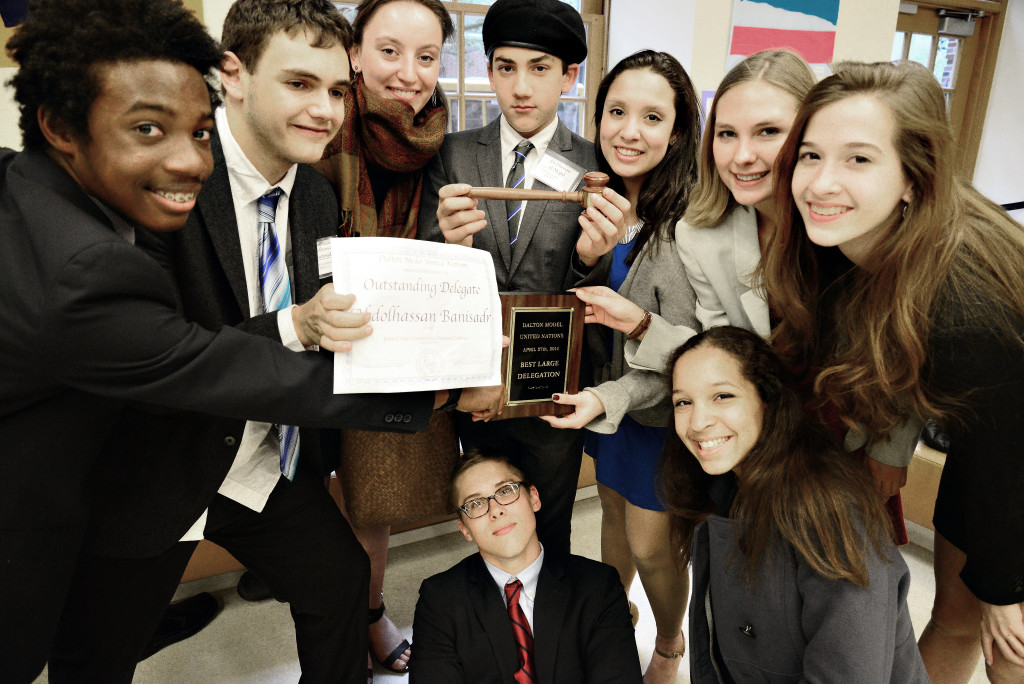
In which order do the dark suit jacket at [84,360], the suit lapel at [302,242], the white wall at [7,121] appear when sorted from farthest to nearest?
the white wall at [7,121], the suit lapel at [302,242], the dark suit jacket at [84,360]

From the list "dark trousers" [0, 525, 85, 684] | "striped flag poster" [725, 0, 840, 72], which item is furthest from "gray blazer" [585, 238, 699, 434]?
"striped flag poster" [725, 0, 840, 72]

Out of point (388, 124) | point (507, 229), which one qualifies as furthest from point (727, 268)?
point (388, 124)

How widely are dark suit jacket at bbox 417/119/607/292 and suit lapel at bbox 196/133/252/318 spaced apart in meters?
0.51

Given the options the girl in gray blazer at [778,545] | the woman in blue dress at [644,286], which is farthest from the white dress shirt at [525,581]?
the girl in gray blazer at [778,545]

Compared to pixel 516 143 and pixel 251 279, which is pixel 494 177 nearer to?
pixel 516 143

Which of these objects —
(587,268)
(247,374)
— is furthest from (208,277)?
(587,268)

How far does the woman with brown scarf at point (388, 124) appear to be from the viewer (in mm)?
1615

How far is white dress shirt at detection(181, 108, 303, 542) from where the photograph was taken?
1354 millimetres

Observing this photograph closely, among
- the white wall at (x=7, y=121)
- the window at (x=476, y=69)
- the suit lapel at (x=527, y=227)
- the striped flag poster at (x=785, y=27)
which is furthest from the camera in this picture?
the striped flag poster at (x=785, y=27)

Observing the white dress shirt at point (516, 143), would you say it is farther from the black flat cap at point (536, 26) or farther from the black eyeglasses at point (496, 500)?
the black eyeglasses at point (496, 500)

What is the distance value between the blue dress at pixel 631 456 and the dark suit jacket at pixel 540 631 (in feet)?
0.76

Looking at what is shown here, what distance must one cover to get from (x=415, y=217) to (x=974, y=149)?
5.33 m

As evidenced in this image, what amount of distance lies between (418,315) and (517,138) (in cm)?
79

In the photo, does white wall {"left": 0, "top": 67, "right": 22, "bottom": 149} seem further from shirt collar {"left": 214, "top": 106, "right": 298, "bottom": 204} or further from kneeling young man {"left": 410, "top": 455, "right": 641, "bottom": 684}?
kneeling young man {"left": 410, "top": 455, "right": 641, "bottom": 684}
